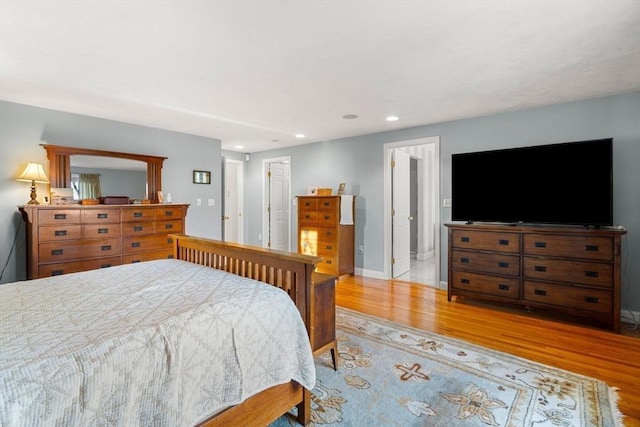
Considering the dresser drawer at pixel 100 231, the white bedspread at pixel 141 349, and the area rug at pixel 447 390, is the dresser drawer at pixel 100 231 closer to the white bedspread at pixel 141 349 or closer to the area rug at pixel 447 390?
the white bedspread at pixel 141 349

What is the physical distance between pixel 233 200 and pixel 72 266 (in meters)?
3.76

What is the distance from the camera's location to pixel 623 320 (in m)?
3.25

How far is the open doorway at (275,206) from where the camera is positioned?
21.9 feet

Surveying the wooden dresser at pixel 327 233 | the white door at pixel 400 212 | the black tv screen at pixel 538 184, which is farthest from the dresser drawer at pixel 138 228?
the black tv screen at pixel 538 184

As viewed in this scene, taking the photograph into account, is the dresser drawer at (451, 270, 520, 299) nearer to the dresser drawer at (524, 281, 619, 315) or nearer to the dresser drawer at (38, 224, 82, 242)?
the dresser drawer at (524, 281, 619, 315)

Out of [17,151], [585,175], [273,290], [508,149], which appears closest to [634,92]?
[585,175]

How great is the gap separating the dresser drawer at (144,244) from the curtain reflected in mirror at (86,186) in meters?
0.71

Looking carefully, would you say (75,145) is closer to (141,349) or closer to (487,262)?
(141,349)

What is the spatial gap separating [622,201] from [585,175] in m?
0.49

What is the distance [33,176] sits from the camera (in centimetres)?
336

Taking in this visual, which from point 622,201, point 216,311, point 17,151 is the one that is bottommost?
point 216,311

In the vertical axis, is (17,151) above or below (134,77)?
below

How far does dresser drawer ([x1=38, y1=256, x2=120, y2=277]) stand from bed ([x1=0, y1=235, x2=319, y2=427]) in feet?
5.66

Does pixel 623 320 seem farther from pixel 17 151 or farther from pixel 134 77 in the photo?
pixel 17 151
